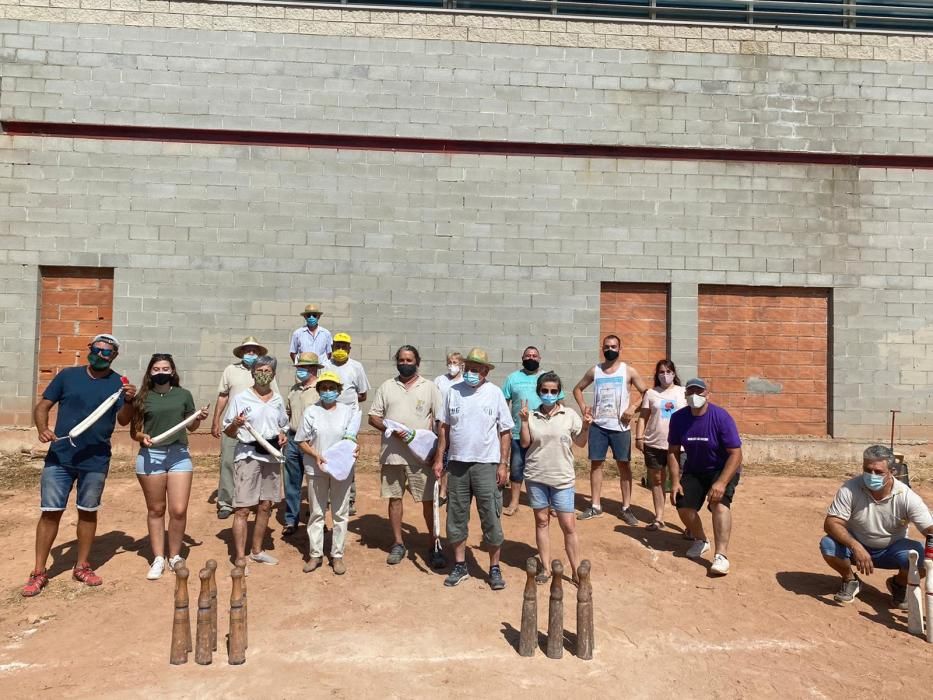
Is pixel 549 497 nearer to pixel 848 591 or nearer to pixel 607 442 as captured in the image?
pixel 607 442

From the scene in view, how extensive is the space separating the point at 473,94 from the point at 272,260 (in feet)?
14.2

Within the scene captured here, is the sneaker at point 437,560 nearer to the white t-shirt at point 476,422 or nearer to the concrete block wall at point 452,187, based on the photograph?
the white t-shirt at point 476,422

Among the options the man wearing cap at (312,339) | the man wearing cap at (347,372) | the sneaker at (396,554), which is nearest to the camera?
the sneaker at (396,554)

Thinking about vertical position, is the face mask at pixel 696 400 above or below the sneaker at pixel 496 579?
above

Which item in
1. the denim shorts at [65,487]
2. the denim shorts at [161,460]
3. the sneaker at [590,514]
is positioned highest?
the denim shorts at [161,460]

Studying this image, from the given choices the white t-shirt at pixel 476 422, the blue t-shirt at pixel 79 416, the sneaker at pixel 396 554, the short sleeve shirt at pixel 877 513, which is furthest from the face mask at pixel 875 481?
the blue t-shirt at pixel 79 416

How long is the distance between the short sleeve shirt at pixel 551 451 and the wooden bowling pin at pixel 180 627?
9.41 ft

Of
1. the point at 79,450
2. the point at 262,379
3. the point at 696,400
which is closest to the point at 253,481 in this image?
the point at 262,379

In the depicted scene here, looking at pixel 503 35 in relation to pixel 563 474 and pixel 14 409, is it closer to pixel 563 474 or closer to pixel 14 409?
pixel 563 474

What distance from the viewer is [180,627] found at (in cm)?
449

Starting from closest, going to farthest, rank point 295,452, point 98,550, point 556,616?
point 556,616, point 98,550, point 295,452

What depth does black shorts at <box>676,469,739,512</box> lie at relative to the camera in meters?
6.36

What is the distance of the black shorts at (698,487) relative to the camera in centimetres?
636

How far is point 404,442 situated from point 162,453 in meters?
2.18
